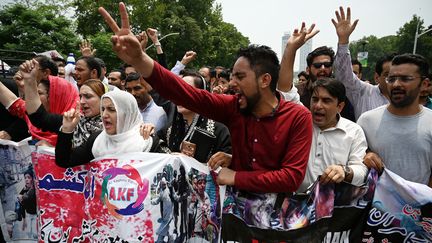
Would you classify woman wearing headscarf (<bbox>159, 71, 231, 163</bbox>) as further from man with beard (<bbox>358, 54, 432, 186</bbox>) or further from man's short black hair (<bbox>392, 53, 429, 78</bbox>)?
man's short black hair (<bbox>392, 53, 429, 78</bbox>)

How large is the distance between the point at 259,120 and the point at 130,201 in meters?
1.21

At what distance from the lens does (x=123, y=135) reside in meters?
2.96

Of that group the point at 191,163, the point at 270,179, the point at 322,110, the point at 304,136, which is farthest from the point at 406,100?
the point at 191,163

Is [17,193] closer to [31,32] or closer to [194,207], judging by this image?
[194,207]

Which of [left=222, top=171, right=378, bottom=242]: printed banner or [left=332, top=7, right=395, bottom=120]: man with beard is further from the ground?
[left=332, top=7, right=395, bottom=120]: man with beard

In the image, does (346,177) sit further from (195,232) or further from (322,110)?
(195,232)

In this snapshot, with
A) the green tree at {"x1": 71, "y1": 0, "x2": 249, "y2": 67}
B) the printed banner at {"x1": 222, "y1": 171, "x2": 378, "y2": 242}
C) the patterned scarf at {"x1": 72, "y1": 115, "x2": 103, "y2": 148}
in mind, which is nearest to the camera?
the printed banner at {"x1": 222, "y1": 171, "x2": 378, "y2": 242}

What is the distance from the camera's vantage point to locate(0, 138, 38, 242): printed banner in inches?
134

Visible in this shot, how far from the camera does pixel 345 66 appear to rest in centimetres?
371

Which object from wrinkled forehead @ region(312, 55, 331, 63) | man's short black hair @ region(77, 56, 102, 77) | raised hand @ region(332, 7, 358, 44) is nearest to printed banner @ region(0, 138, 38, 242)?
man's short black hair @ region(77, 56, 102, 77)

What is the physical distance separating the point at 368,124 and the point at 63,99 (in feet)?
9.98

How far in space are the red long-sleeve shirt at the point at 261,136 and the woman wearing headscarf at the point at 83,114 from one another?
144 cm

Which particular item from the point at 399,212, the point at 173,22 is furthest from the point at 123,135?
the point at 173,22

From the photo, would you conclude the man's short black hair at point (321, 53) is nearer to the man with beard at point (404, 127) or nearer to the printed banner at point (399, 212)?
the man with beard at point (404, 127)
